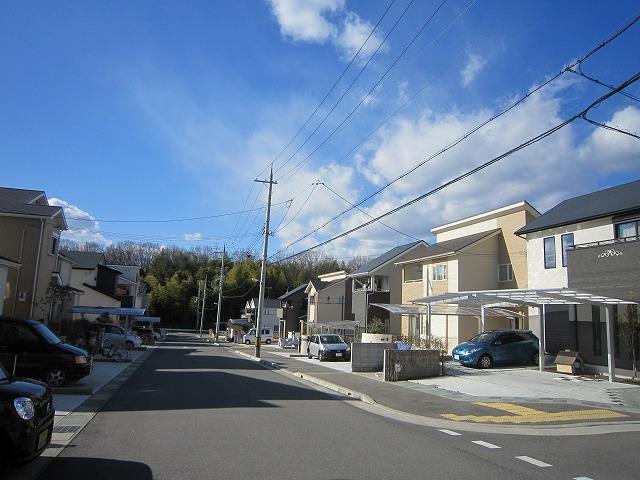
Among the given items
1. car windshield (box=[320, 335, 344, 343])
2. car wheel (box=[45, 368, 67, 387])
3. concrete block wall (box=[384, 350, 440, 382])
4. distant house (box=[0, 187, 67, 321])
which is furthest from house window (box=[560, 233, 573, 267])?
distant house (box=[0, 187, 67, 321])

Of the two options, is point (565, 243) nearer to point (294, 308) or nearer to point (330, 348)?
point (330, 348)

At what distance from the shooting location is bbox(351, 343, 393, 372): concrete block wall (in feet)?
74.5

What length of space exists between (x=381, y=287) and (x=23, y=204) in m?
30.5

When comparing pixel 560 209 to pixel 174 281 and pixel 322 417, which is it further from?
pixel 174 281

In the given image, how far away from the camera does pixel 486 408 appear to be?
1273 centimetres

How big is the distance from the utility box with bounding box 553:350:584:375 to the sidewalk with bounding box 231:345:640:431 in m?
6.33

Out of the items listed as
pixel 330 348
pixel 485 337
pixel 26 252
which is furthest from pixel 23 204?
pixel 485 337

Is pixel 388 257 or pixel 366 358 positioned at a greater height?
pixel 388 257

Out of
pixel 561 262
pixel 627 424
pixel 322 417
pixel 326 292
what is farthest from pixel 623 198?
pixel 326 292

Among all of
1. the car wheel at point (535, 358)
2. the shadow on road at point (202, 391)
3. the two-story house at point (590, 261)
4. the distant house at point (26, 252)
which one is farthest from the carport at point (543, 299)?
the distant house at point (26, 252)

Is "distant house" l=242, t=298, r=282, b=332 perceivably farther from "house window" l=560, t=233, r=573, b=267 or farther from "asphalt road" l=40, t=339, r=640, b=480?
"asphalt road" l=40, t=339, r=640, b=480

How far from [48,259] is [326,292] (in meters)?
35.0

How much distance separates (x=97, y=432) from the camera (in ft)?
28.8

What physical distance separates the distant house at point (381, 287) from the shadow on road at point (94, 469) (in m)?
39.2
